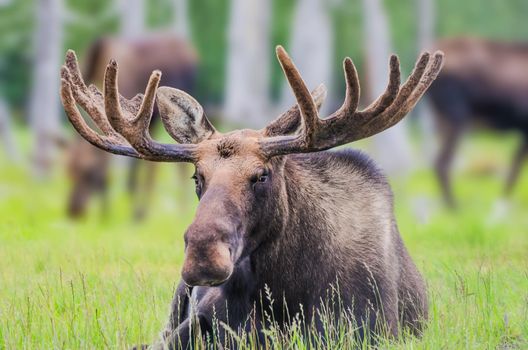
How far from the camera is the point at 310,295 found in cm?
546

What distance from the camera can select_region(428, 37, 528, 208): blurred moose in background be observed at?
696 inches

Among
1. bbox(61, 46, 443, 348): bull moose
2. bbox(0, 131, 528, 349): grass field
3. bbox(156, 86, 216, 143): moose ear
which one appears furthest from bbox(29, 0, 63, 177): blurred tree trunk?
bbox(61, 46, 443, 348): bull moose

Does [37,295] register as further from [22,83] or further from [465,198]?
[22,83]

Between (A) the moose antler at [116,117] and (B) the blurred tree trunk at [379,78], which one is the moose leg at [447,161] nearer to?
(B) the blurred tree trunk at [379,78]

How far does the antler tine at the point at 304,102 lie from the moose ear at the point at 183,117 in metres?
0.57

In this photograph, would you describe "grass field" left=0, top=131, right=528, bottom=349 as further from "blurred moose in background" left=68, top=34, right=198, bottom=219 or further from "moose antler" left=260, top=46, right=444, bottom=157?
"blurred moose in background" left=68, top=34, right=198, bottom=219

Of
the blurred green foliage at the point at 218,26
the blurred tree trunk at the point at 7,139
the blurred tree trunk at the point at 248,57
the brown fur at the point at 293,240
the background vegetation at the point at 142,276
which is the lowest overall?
the background vegetation at the point at 142,276

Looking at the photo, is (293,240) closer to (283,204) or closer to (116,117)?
(283,204)

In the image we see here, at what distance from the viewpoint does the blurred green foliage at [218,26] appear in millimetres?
34469

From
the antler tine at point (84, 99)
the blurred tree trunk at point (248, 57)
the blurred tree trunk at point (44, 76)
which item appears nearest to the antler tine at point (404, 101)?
the antler tine at point (84, 99)

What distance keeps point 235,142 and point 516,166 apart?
524 inches

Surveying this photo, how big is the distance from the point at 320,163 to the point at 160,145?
90cm

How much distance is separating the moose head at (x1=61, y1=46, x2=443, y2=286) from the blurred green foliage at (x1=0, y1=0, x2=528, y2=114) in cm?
2817

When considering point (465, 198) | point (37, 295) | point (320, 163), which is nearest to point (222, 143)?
point (320, 163)
